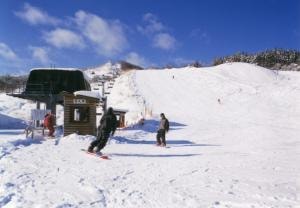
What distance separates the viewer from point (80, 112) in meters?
23.8

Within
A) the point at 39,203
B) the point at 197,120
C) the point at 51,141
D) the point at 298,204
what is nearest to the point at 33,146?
the point at 51,141

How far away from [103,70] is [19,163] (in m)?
102

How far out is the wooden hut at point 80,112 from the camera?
23406 millimetres

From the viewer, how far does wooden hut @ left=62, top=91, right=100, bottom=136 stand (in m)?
23.4

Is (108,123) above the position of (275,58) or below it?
below

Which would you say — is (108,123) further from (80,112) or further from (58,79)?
(58,79)

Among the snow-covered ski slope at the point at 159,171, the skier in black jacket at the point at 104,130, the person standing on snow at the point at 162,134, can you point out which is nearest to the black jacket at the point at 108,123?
the skier in black jacket at the point at 104,130

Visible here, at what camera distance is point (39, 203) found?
7996mm

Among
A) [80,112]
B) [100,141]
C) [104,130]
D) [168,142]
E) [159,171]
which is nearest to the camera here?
[159,171]

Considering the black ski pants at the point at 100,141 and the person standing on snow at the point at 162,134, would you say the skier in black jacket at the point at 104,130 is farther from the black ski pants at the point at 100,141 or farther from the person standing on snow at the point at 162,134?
the person standing on snow at the point at 162,134

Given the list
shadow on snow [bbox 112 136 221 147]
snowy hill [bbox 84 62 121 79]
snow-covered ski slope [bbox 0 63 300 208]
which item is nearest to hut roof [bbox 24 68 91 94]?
snow-covered ski slope [bbox 0 63 300 208]

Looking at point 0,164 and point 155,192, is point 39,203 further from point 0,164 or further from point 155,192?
point 0,164

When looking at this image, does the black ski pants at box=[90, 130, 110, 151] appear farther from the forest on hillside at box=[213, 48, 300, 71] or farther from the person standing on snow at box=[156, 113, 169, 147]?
the forest on hillside at box=[213, 48, 300, 71]

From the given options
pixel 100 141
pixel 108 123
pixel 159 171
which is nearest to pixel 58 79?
pixel 108 123
